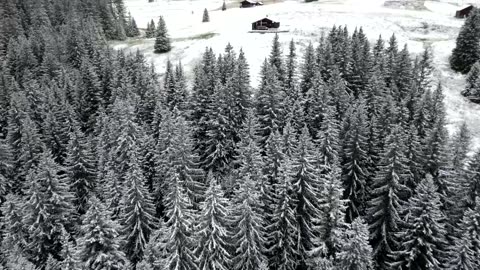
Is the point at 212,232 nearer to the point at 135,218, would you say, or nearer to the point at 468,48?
the point at 135,218

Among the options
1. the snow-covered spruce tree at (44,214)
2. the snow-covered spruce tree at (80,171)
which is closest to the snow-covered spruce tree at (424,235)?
the snow-covered spruce tree at (44,214)

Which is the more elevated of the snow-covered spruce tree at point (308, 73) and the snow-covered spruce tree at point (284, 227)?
the snow-covered spruce tree at point (308, 73)

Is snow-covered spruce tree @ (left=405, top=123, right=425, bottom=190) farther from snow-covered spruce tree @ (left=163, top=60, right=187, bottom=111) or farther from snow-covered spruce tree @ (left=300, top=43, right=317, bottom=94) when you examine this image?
snow-covered spruce tree @ (left=163, top=60, right=187, bottom=111)

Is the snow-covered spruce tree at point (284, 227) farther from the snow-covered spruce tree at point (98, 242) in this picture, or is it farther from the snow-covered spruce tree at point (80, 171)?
the snow-covered spruce tree at point (80, 171)

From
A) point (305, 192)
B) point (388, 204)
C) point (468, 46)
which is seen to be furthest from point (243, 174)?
point (468, 46)

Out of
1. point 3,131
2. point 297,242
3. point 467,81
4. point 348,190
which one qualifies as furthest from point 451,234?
point 3,131

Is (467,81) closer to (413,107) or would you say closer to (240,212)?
(413,107)
